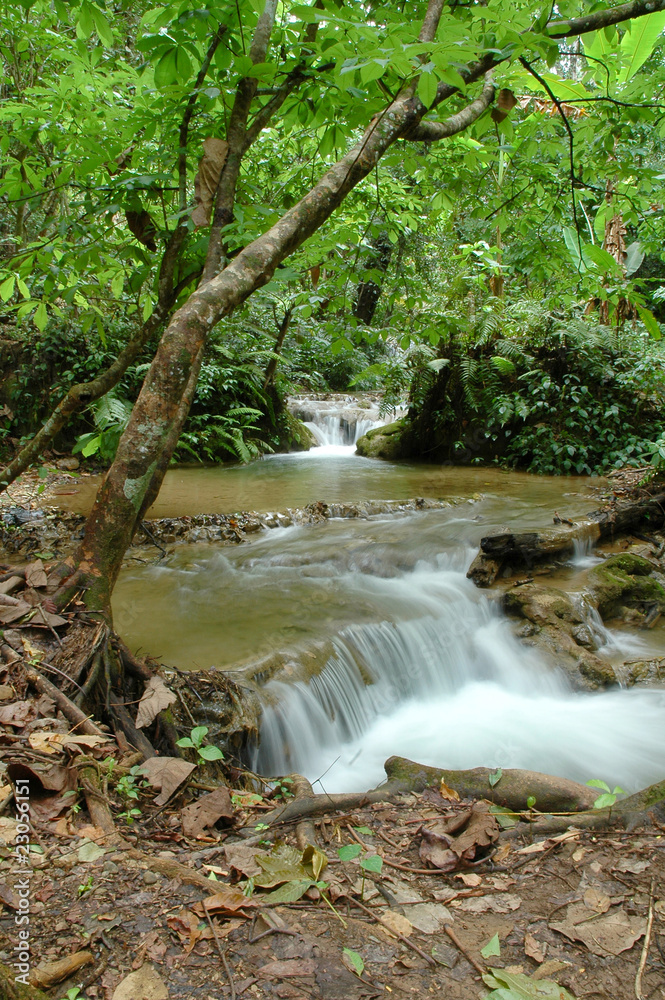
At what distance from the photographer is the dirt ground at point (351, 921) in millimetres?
1379

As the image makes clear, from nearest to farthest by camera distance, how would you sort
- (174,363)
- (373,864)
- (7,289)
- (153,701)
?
(373,864) → (174,363) → (153,701) → (7,289)

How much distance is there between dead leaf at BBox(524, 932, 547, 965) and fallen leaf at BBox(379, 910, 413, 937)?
313 millimetres

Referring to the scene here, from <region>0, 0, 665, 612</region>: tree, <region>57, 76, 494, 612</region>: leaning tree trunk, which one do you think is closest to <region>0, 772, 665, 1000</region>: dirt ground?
<region>57, 76, 494, 612</region>: leaning tree trunk

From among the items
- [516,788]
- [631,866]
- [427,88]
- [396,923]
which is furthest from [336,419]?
[396,923]

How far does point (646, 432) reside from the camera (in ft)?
34.7

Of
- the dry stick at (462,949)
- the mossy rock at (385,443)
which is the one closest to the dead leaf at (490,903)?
the dry stick at (462,949)

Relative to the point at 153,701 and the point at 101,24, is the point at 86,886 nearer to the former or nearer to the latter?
the point at 153,701

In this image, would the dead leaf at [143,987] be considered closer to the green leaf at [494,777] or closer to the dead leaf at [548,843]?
the dead leaf at [548,843]

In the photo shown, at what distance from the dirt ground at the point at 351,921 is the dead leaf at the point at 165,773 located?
21cm

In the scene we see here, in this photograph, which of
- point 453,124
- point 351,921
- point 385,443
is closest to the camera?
point 351,921

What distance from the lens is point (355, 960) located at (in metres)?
1.45

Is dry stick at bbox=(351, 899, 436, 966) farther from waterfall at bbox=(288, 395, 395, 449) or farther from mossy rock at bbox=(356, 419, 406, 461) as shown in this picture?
waterfall at bbox=(288, 395, 395, 449)

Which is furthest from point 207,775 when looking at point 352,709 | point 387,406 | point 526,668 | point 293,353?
point 293,353

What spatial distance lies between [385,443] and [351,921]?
11.7m
